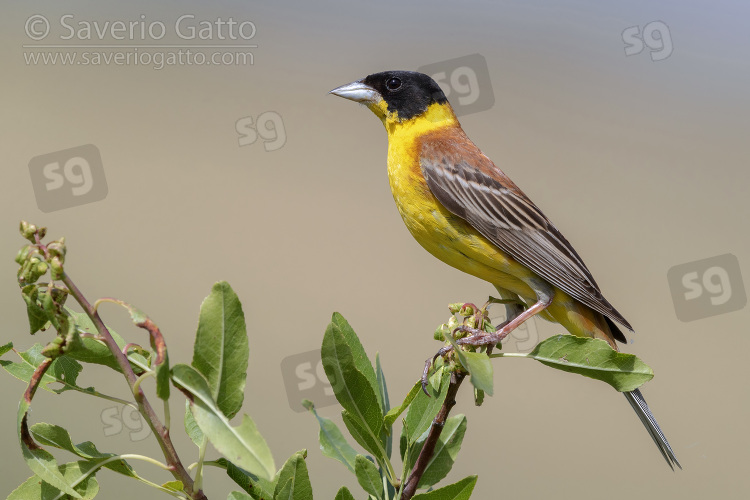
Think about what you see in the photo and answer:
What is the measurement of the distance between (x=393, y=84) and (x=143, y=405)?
9.63ft

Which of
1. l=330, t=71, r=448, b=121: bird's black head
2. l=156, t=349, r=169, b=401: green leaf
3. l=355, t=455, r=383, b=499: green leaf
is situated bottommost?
l=355, t=455, r=383, b=499: green leaf

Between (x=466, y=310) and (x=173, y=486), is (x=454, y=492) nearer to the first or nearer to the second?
(x=173, y=486)

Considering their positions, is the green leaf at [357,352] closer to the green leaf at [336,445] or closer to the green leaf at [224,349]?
the green leaf at [336,445]

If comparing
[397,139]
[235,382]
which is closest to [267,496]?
[235,382]

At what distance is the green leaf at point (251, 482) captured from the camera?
1300 mm

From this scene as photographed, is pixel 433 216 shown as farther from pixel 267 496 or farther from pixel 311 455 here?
pixel 311 455

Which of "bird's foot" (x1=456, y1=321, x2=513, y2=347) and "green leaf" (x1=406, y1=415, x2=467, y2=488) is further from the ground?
"bird's foot" (x1=456, y1=321, x2=513, y2=347)

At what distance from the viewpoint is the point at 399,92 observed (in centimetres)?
376

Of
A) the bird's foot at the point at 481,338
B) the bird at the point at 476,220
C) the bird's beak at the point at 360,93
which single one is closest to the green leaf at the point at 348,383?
the bird's foot at the point at 481,338

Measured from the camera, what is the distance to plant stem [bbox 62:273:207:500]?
100cm

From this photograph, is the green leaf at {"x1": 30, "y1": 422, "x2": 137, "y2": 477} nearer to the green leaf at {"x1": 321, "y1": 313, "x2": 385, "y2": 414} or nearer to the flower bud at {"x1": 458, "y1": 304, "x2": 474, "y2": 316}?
the green leaf at {"x1": 321, "y1": 313, "x2": 385, "y2": 414}

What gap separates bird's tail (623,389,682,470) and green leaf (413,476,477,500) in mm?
1843

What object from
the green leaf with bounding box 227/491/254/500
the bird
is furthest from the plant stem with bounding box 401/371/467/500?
the bird

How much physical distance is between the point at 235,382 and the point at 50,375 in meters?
0.45
